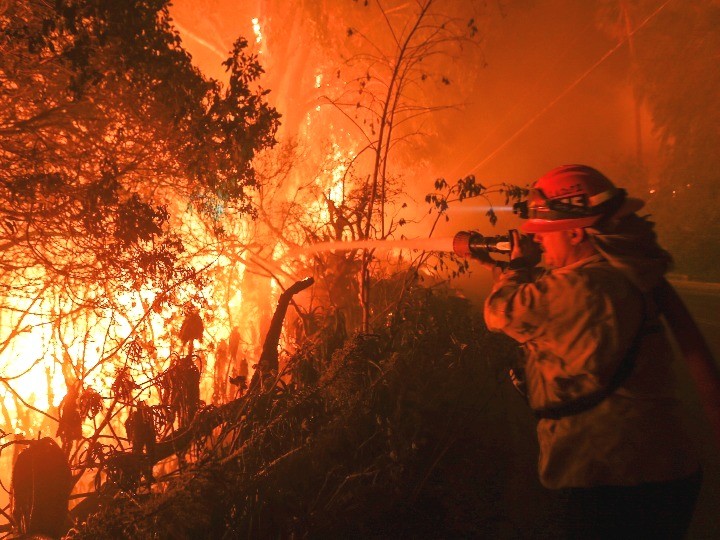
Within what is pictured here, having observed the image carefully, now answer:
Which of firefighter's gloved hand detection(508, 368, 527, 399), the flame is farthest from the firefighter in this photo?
the flame

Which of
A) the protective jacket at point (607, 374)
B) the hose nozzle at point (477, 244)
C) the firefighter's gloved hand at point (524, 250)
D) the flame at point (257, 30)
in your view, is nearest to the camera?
the protective jacket at point (607, 374)

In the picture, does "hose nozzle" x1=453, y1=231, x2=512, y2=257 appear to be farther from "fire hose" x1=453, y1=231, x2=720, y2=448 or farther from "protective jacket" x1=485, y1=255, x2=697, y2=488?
"fire hose" x1=453, y1=231, x2=720, y2=448

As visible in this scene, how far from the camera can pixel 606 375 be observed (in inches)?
63.5

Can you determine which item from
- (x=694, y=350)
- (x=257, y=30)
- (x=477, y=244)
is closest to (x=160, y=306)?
(x=477, y=244)

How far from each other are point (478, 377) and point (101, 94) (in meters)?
5.79

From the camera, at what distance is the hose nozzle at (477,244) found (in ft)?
6.95

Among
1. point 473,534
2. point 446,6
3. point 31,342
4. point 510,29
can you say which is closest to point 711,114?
point 510,29

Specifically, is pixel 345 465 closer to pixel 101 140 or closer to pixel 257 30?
pixel 101 140

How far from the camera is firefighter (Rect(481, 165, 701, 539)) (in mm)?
1612

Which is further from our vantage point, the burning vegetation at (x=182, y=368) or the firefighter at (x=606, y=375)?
the burning vegetation at (x=182, y=368)

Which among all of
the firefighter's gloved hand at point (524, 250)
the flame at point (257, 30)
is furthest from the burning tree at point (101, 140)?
the flame at point (257, 30)

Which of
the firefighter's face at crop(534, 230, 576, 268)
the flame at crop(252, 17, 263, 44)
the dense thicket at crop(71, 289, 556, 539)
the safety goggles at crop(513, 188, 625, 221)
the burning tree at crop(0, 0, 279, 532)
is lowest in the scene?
the dense thicket at crop(71, 289, 556, 539)

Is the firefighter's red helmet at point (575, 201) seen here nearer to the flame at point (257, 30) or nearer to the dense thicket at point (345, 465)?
the dense thicket at point (345, 465)

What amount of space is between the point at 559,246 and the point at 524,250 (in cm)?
16
